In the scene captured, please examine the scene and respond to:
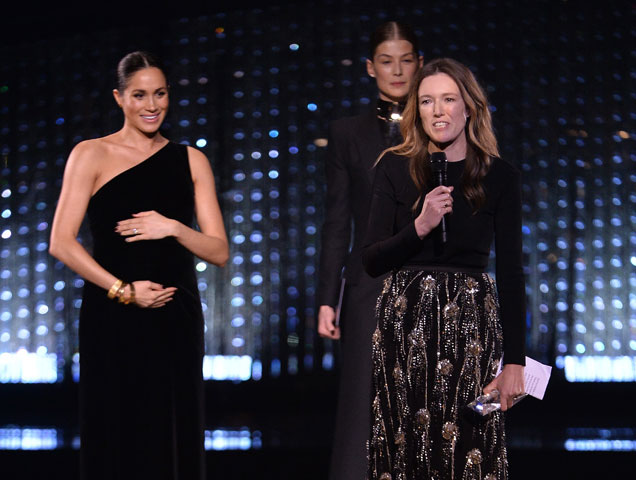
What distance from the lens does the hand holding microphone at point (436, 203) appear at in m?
1.68

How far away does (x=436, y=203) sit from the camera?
1.68 metres

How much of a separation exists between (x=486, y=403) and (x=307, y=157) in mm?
3446

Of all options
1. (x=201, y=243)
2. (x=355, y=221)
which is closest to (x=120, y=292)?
(x=201, y=243)

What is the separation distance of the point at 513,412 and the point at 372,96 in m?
2.00

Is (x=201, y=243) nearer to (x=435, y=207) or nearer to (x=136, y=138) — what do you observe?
(x=136, y=138)

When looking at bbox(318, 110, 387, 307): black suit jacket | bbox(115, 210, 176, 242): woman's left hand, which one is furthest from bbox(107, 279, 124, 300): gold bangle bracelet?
bbox(318, 110, 387, 307): black suit jacket

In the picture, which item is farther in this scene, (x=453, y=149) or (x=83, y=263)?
(x=83, y=263)

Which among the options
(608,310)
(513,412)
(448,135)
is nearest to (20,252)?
(513,412)

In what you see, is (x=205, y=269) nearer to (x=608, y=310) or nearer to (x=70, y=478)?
(x=70, y=478)

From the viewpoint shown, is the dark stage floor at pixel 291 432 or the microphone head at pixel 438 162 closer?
the microphone head at pixel 438 162

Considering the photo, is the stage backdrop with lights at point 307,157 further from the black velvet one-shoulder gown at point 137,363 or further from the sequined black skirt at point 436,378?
the sequined black skirt at point 436,378

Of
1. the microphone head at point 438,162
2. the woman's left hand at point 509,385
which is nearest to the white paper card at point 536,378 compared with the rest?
the woman's left hand at point 509,385

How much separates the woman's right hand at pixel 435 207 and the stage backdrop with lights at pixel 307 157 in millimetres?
3370

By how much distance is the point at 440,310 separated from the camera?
1.83m
